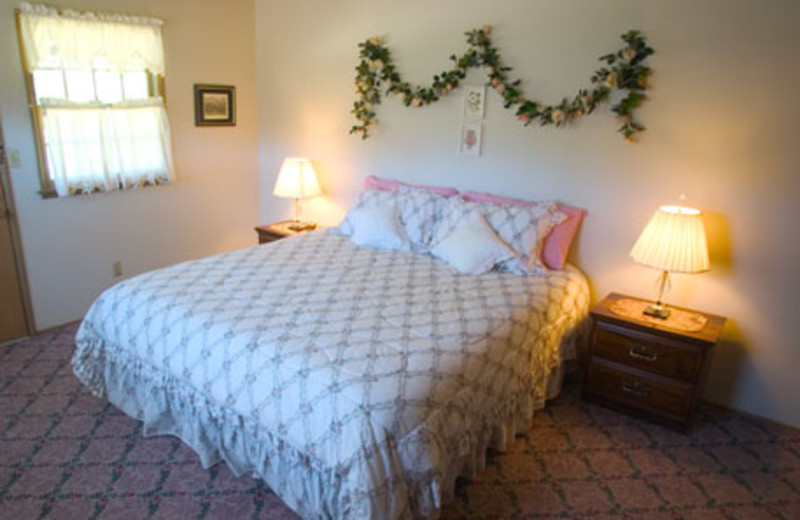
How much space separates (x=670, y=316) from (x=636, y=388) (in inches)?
16.4

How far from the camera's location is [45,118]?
10.3 ft

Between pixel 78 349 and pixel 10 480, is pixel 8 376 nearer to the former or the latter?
pixel 78 349

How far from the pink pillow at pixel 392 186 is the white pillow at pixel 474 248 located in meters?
0.43

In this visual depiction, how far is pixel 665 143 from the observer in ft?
9.02

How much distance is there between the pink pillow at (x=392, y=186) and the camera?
3.47 meters

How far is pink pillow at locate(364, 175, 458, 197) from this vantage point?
3475 millimetres

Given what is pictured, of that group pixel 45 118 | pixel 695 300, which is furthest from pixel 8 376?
pixel 695 300

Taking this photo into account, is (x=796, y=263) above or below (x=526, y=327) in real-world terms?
above

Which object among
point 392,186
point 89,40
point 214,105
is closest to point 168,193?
point 214,105

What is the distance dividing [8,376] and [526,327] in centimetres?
285

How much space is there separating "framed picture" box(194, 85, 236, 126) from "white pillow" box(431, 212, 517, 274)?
7.66ft

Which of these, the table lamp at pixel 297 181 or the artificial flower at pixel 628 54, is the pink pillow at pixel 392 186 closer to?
the table lamp at pixel 297 181

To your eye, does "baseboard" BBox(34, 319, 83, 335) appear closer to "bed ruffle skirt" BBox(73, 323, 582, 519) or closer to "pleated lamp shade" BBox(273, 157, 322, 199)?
"bed ruffle skirt" BBox(73, 323, 582, 519)

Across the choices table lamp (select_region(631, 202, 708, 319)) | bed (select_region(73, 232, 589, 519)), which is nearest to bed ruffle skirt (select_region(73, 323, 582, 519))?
bed (select_region(73, 232, 589, 519))
